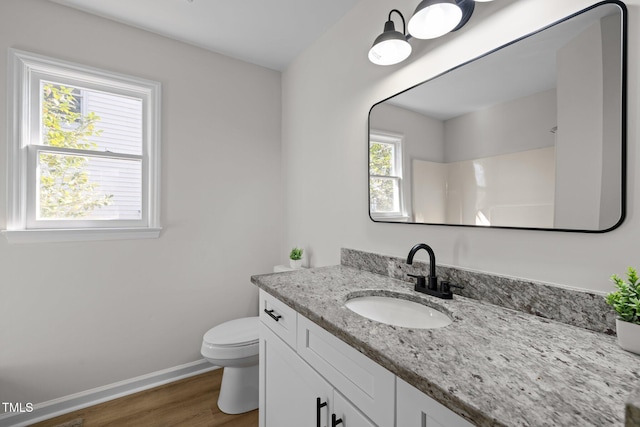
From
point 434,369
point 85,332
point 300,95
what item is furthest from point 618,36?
point 85,332

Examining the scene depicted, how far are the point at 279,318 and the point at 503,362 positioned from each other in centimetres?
87

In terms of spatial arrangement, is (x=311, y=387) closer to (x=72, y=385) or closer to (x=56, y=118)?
(x=72, y=385)

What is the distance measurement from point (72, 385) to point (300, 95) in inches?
100

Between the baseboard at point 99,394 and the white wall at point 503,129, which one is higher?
the white wall at point 503,129

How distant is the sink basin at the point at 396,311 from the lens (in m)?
1.09

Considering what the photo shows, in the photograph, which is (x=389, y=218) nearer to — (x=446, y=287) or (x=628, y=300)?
(x=446, y=287)

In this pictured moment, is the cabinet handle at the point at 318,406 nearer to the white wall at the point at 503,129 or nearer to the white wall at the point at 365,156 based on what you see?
the white wall at the point at 365,156

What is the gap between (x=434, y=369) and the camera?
626mm

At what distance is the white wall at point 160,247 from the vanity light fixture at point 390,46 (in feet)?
4.69

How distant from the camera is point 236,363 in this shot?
70.7 inches

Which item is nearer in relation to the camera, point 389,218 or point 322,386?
point 322,386

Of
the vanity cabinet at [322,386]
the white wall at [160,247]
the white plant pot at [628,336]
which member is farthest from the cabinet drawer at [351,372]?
the white wall at [160,247]

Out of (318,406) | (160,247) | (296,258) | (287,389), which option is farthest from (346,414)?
(160,247)

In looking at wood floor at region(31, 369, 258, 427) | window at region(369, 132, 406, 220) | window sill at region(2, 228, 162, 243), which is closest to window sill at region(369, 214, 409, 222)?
window at region(369, 132, 406, 220)
